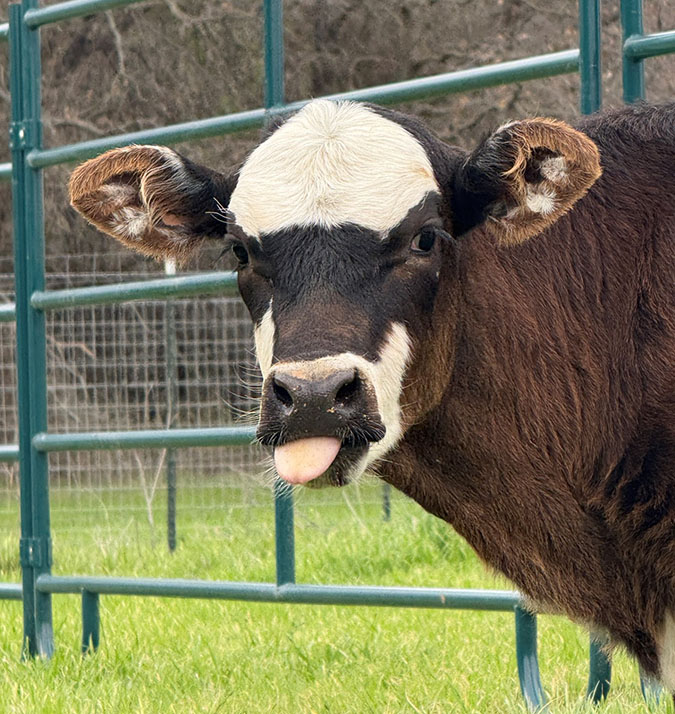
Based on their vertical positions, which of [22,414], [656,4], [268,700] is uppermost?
[656,4]

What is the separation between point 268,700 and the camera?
374 cm

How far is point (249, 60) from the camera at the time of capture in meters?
12.3

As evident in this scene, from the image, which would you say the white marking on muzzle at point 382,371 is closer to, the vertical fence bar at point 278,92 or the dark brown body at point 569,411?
the dark brown body at point 569,411

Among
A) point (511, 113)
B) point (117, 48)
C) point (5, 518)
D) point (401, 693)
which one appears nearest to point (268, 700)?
point (401, 693)

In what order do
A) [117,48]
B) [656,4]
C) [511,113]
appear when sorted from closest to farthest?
[656,4] < [511,113] < [117,48]

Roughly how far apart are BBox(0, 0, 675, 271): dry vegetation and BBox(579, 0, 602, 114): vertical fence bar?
765 cm

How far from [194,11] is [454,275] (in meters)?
10.2

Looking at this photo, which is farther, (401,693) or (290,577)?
(290,577)

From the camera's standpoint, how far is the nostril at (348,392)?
8.48 feet

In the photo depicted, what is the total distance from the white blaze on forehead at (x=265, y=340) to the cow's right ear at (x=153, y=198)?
1.29 feet

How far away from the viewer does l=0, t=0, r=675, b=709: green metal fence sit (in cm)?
363

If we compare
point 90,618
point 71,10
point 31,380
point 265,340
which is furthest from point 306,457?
point 71,10

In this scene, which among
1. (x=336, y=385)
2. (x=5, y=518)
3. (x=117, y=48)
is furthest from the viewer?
(x=117, y=48)

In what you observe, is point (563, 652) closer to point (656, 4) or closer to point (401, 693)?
point (401, 693)
